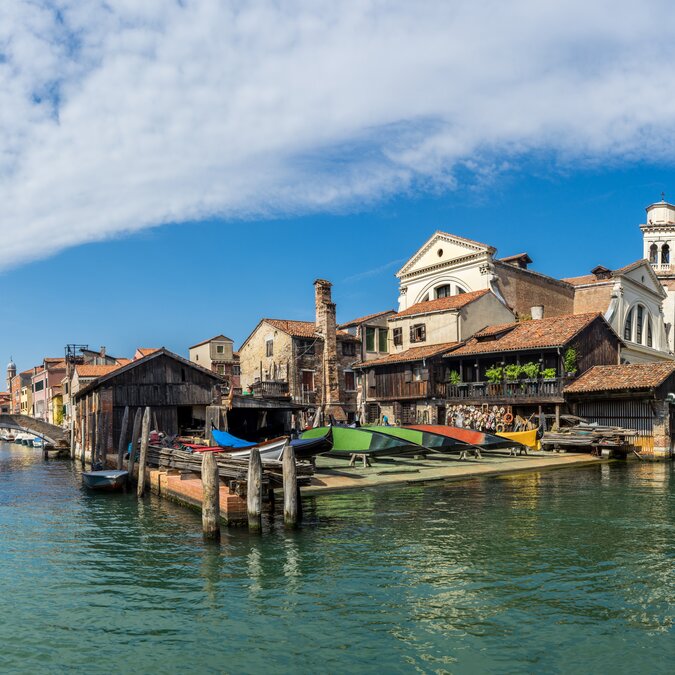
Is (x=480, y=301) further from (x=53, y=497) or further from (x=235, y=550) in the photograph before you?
(x=235, y=550)

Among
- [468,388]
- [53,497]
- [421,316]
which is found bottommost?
[53,497]

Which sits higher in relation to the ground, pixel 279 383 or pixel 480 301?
pixel 480 301

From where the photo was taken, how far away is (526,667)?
7480 millimetres

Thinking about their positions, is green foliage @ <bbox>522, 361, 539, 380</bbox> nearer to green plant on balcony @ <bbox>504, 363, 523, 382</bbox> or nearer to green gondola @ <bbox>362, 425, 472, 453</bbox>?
green plant on balcony @ <bbox>504, 363, 523, 382</bbox>

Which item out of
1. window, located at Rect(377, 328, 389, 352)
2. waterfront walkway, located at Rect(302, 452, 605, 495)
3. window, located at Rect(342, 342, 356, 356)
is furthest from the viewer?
window, located at Rect(377, 328, 389, 352)

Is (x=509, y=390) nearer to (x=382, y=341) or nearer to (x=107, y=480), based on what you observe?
(x=382, y=341)

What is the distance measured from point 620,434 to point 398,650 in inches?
999

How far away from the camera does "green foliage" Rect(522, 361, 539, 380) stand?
35219mm

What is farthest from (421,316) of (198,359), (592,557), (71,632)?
(71,632)

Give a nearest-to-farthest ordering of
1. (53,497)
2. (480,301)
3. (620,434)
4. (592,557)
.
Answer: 1. (592,557)
2. (53,497)
3. (620,434)
4. (480,301)

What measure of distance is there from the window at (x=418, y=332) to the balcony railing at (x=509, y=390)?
471 centimetres

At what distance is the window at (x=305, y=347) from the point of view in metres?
48.9

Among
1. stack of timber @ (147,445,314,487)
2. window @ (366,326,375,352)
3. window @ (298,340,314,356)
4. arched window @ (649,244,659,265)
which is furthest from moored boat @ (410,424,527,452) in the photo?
arched window @ (649,244,659,265)

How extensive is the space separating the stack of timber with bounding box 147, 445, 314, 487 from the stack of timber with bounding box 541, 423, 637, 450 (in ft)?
52.3
